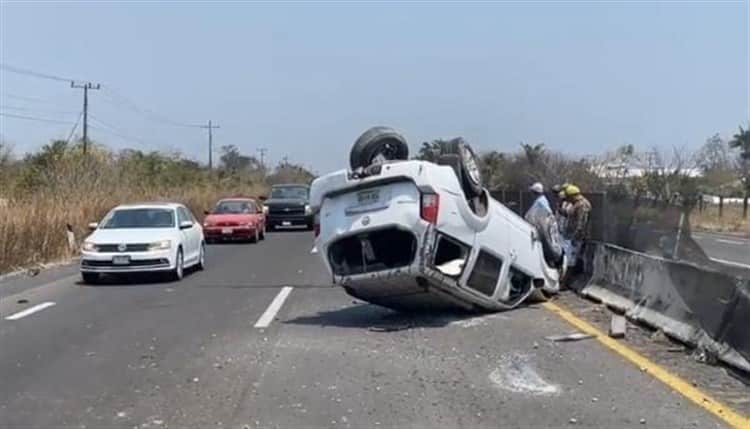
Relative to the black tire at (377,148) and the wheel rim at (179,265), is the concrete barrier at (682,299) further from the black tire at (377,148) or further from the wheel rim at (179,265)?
the wheel rim at (179,265)

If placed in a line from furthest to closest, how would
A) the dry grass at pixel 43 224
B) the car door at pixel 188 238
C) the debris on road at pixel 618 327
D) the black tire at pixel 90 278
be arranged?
1. the dry grass at pixel 43 224
2. the car door at pixel 188 238
3. the black tire at pixel 90 278
4. the debris on road at pixel 618 327

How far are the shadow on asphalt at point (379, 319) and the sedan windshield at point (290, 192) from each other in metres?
32.3

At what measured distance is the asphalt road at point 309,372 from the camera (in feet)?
25.1

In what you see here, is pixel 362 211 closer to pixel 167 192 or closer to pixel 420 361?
pixel 420 361

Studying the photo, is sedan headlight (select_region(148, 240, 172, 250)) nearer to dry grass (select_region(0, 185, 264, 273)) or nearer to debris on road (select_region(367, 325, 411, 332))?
dry grass (select_region(0, 185, 264, 273))

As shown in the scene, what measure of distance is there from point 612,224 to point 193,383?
950 centimetres

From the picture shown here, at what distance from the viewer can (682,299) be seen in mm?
11203

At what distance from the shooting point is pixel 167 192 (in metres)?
48.6

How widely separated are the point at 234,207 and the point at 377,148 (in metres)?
23.8

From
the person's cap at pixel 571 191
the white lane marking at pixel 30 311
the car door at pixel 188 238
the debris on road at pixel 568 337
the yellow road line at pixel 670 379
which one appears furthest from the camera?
the car door at pixel 188 238

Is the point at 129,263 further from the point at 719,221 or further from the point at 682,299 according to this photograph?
the point at 719,221

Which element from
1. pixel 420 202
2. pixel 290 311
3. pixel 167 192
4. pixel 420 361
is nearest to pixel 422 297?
pixel 420 202

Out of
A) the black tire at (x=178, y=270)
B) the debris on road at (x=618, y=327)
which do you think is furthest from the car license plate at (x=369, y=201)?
the black tire at (x=178, y=270)

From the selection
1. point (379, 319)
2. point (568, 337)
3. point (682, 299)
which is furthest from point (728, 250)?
point (568, 337)
